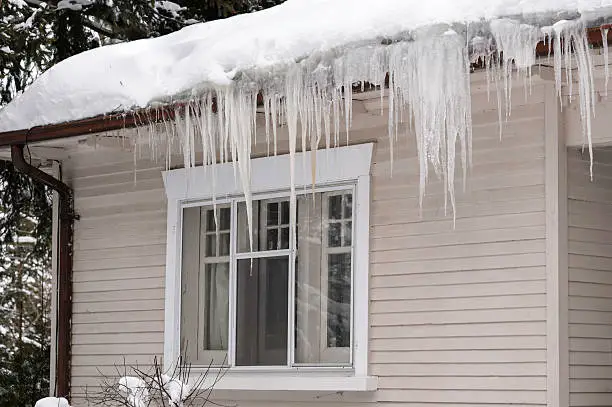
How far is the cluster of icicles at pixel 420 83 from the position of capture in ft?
22.1

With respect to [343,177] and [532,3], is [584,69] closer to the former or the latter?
[532,3]

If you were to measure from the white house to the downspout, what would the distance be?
413 millimetres

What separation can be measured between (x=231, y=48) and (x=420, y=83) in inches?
68.7

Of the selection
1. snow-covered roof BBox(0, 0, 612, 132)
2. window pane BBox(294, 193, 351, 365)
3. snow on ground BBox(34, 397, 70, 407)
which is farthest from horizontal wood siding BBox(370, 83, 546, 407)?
snow on ground BBox(34, 397, 70, 407)

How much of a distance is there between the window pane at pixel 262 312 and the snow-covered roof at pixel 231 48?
1540 mm

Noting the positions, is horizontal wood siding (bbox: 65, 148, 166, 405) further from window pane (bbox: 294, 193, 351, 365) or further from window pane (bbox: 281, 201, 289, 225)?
window pane (bbox: 294, 193, 351, 365)

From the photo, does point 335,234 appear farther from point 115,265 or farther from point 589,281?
point 115,265

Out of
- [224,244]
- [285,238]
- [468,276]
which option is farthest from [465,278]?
[224,244]

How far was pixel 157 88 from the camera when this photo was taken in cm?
891

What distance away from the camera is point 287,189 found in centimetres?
934

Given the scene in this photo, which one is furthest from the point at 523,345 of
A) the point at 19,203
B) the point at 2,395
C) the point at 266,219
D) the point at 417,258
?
the point at 2,395

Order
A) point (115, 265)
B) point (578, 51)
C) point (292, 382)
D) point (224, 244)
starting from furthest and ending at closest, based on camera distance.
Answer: point (115, 265), point (224, 244), point (292, 382), point (578, 51)

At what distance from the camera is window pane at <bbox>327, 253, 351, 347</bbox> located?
29.2 ft

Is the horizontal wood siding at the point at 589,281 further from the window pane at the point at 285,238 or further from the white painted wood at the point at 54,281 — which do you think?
the white painted wood at the point at 54,281
